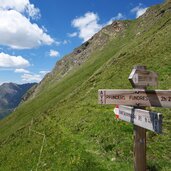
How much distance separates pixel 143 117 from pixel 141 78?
152cm

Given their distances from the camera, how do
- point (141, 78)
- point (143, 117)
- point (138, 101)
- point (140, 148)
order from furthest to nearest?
point (141, 78), point (140, 148), point (138, 101), point (143, 117)

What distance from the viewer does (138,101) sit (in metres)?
11.1

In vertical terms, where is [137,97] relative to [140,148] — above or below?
above

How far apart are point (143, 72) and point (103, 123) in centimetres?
1338

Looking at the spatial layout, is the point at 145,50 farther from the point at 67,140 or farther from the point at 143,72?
the point at 143,72

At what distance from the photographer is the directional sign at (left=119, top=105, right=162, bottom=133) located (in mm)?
9758

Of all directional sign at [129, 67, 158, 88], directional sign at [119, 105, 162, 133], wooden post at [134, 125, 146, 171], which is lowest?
wooden post at [134, 125, 146, 171]

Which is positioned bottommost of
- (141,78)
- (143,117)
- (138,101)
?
(143,117)

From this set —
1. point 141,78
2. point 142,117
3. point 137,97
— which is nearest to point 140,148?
point 142,117

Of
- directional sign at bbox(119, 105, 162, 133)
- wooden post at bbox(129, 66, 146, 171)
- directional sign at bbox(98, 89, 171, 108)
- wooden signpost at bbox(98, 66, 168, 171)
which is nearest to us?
directional sign at bbox(119, 105, 162, 133)

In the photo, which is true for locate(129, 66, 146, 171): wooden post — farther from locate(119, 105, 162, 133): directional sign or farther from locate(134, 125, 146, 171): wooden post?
locate(119, 105, 162, 133): directional sign

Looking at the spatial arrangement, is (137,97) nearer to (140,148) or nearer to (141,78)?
(141,78)

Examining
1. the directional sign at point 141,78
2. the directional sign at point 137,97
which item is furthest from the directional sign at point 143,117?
the directional sign at point 141,78

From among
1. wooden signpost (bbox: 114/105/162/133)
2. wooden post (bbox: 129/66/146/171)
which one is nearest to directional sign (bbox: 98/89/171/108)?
wooden signpost (bbox: 114/105/162/133)
